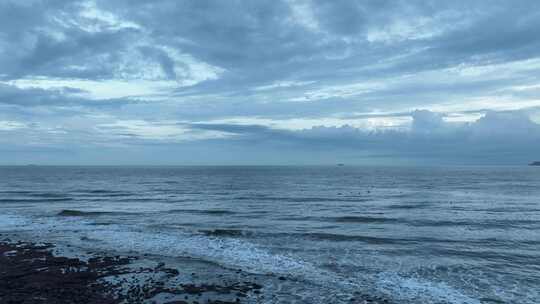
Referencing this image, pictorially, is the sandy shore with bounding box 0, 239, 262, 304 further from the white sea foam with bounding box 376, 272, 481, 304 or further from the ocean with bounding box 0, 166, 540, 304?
the white sea foam with bounding box 376, 272, 481, 304

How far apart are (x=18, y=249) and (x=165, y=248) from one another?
10088 mm

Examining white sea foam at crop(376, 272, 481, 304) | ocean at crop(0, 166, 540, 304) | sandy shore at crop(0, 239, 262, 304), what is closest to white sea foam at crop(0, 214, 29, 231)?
ocean at crop(0, 166, 540, 304)

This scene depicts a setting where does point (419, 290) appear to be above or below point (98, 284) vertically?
below

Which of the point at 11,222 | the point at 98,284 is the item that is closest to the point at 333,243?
the point at 98,284

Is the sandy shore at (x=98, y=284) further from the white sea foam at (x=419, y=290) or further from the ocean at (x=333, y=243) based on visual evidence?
the white sea foam at (x=419, y=290)

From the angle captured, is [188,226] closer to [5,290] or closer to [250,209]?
[250,209]

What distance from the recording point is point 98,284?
58.1 ft

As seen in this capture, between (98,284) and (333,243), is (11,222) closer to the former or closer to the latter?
(98,284)

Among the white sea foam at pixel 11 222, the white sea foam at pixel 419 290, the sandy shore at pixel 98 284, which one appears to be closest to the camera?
the sandy shore at pixel 98 284

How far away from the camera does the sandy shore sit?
1603 cm

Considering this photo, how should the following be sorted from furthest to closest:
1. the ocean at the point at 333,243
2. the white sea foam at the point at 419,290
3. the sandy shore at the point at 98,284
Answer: the ocean at the point at 333,243 < the white sea foam at the point at 419,290 < the sandy shore at the point at 98,284

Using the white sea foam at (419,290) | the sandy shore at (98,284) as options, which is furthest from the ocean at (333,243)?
the sandy shore at (98,284)

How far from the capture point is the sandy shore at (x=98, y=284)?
16.0 meters

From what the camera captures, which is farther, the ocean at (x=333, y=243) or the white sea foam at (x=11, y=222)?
the white sea foam at (x=11, y=222)
